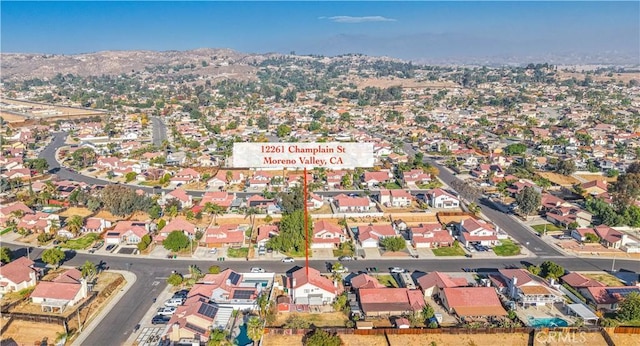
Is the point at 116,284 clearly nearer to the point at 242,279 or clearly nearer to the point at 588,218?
the point at 242,279

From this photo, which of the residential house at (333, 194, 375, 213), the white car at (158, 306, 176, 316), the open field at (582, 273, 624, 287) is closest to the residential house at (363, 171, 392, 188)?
the residential house at (333, 194, 375, 213)

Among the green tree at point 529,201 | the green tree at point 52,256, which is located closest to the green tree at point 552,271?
the green tree at point 529,201

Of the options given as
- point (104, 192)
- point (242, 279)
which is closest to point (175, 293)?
point (242, 279)

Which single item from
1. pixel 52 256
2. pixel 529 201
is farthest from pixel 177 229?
pixel 529 201

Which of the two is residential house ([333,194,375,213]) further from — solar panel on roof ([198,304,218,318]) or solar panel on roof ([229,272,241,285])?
solar panel on roof ([198,304,218,318])

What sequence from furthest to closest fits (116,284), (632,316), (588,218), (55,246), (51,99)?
(51,99) → (588,218) → (55,246) → (116,284) → (632,316)

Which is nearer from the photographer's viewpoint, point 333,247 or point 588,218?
point 333,247

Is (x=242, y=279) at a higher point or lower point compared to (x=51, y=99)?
lower
